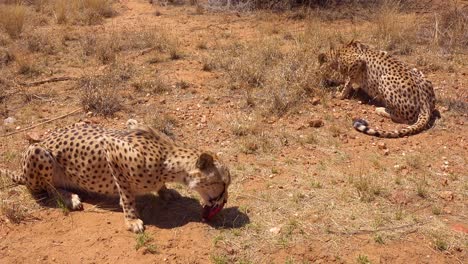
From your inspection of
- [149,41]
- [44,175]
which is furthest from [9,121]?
[149,41]

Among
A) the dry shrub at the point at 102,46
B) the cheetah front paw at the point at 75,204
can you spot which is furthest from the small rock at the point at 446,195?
the dry shrub at the point at 102,46

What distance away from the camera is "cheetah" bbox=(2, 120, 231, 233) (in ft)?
15.3

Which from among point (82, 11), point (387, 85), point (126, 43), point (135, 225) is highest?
point (82, 11)

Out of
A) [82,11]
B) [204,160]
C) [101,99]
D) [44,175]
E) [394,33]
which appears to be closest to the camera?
[204,160]

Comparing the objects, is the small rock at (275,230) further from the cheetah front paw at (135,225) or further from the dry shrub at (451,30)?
the dry shrub at (451,30)

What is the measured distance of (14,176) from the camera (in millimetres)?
5488

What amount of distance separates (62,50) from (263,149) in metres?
5.33

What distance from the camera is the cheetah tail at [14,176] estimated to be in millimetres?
5425

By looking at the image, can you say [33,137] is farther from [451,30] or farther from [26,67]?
[451,30]

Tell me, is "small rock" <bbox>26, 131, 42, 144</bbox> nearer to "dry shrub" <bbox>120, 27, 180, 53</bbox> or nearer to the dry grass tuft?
the dry grass tuft

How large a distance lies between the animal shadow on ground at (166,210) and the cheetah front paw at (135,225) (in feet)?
0.46

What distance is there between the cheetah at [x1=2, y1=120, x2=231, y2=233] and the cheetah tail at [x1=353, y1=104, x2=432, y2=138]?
2.96 metres

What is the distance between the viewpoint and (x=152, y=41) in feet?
33.3

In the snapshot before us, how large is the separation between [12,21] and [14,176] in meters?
6.34
